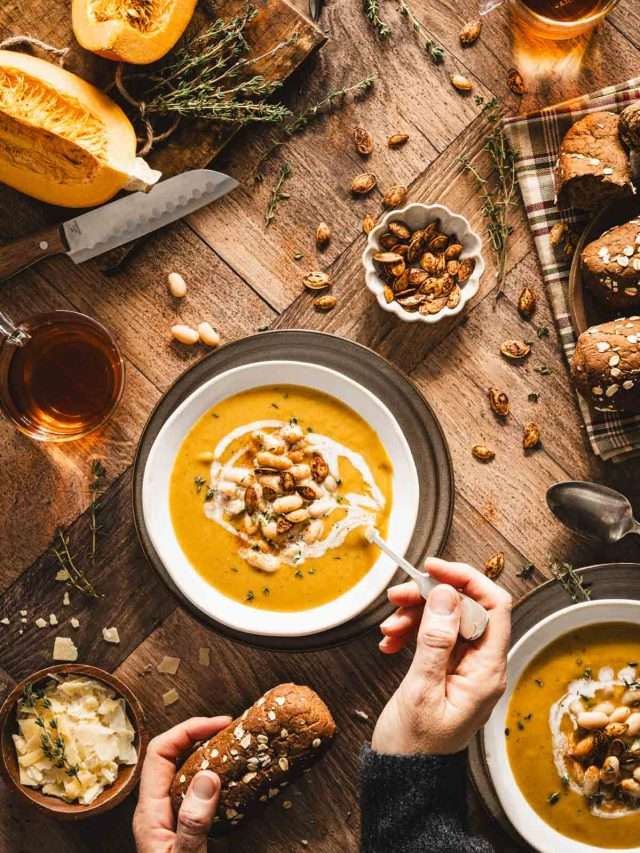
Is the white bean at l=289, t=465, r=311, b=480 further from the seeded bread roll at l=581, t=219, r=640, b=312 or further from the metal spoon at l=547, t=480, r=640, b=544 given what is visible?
the seeded bread roll at l=581, t=219, r=640, b=312

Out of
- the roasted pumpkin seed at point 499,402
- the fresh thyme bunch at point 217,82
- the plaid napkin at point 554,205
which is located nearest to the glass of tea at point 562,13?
the plaid napkin at point 554,205

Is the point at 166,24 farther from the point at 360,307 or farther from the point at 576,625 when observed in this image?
the point at 576,625

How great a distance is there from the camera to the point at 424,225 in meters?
1.82

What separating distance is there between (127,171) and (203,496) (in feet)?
2.30

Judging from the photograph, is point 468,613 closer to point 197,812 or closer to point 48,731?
point 197,812

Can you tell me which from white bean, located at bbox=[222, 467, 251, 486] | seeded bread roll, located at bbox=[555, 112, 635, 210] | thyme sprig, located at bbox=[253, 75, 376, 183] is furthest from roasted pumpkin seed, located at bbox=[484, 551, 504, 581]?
thyme sprig, located at bbox=[253, 75, 376, 183]

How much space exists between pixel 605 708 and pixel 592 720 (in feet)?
0.18

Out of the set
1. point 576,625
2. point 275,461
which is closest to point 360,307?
point 275,461

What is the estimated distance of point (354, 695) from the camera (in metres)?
1.87

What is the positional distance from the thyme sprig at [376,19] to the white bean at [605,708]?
63.1 inches

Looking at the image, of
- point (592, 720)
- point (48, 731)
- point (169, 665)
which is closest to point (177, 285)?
point (169, 665)

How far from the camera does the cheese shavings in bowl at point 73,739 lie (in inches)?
69.6

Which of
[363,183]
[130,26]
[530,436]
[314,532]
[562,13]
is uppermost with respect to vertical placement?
[130,26]

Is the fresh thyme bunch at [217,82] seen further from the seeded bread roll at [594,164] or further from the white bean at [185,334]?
the seeded bread roll at [594,164]
